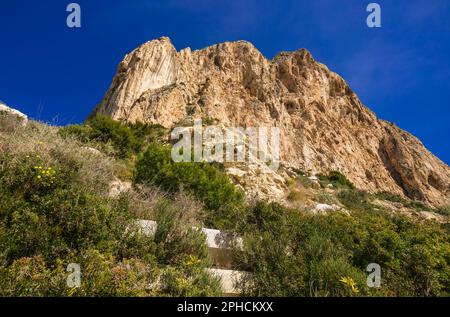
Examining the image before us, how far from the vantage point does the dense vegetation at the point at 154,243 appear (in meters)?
4.36

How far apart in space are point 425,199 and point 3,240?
4237 centimetres

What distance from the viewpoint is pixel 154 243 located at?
18.3 ft

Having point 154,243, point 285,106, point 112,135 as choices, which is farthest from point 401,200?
point 154,243

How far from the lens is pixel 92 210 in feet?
17.3

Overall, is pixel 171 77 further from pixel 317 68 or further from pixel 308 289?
pixel 308 289

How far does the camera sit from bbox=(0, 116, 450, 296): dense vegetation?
4355 mm

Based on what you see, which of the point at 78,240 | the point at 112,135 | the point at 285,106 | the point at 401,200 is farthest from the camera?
the point at 285,106

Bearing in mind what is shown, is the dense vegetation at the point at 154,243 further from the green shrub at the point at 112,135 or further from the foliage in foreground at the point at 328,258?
the green shrub at the point at 112,135

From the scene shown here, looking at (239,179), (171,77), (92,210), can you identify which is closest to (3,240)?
(92,210)

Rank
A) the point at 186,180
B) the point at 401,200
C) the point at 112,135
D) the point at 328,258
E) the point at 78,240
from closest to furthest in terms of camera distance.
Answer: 1. the point at 78,240
2. the point at 328,258
3. the point at 186,180
4. the point at 112,135
5. the point at 401,200

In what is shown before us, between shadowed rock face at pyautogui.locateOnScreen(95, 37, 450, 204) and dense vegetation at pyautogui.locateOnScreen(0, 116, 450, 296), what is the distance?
72.9 ft

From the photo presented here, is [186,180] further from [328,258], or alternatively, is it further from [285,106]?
[285,106]

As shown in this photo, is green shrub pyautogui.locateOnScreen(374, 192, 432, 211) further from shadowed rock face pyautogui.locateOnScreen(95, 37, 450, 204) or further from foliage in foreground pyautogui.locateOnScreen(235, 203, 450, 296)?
foliage in foreground pyautogui.locateOnScreen(235, 203, 450, 296)

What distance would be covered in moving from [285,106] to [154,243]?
115ft
